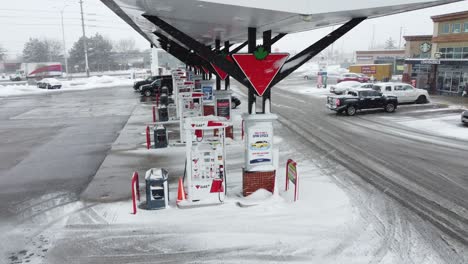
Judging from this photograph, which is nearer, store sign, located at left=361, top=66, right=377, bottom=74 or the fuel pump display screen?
the fuel pump display screen

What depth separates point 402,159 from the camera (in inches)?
522

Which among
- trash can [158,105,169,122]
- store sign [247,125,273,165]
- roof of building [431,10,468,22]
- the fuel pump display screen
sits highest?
roof of building [431,10,468,22]

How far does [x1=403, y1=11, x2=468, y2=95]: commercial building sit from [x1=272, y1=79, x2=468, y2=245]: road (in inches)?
540

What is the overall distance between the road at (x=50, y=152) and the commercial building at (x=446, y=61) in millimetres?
27777

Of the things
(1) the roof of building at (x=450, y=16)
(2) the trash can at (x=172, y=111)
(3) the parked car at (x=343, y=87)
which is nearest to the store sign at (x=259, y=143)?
(2) the trash can at (x=172, y=111)

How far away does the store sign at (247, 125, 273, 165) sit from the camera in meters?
9.35

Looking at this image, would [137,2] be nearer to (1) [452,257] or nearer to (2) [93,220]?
(2) [93,220]

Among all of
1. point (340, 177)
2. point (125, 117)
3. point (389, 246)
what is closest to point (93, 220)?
point (389, 246)

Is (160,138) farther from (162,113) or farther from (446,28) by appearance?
(446,28)

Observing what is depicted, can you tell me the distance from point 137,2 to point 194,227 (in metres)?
4.87

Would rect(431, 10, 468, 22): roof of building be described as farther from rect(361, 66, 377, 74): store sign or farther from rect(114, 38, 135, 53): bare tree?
rect(114, 38, 135, 53): bare tree

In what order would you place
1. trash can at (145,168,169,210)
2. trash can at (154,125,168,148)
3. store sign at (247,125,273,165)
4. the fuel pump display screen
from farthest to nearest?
1. the fuel pump display screen
2. trash can at (154,125,168,148)
3. store sign at (247,125,273,165)
4. trash can at (145,168,169,210)

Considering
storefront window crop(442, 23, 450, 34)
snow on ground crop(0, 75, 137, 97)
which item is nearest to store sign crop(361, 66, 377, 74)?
storefront window crop(442, 23, 450, 34)

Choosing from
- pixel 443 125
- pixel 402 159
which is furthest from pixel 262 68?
pixel 443 125
